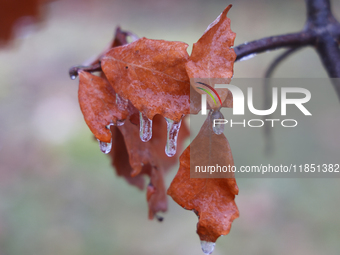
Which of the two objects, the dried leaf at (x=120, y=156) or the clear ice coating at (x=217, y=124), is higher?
the clear ice coating at (x=217, y=124)

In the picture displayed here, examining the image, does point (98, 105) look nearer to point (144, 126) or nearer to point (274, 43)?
point (144, 126)

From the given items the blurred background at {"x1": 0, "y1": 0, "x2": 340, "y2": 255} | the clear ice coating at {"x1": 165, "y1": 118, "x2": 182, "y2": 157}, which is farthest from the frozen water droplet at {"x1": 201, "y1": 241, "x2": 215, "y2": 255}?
the blurred background at {"x1": 0, "y1": 0, "x2": 340, "y2": 255}

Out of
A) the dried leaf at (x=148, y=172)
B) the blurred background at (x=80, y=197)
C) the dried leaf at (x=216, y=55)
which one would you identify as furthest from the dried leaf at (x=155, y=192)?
the blurred background at (x=80, y=197)

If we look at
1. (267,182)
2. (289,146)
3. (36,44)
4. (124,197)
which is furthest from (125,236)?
(36,44)

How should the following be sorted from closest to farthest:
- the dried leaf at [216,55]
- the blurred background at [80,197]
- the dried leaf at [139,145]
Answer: the dried leaf at [216,55], the dried leaf at [139,145], the blurred background at [80,197]

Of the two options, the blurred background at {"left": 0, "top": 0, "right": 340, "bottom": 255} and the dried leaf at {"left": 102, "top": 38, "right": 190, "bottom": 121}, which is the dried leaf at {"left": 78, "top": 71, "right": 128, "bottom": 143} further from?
the blurred background at {"left": 0, "top": 0, "right": 340, "bottom": 255}

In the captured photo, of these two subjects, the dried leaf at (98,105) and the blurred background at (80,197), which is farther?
the blurred background at (80,197)

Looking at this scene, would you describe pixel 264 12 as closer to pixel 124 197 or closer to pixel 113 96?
pixel 124 197

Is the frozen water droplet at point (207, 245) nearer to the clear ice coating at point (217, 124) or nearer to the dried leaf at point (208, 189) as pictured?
the dried leaf at point (208, 189)
